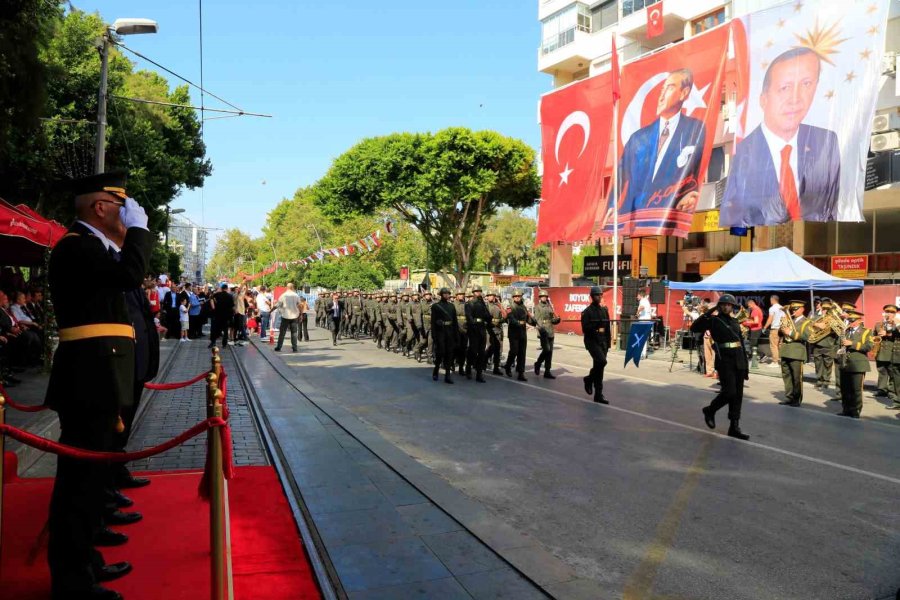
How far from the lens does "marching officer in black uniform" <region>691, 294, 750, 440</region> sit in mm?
7973

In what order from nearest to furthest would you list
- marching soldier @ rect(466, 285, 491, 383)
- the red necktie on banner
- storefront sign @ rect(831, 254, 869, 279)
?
marching soldier @ rect(466, 285, 491, 383), the red necktie on banner, storefront sign @ rect(831, 254, 869, 279)

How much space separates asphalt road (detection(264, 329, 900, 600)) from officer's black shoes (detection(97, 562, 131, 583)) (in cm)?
249

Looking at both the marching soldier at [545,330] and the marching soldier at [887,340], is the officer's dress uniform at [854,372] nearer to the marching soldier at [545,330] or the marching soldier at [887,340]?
the marching soldier at [887,340]

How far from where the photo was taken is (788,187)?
66.0ft

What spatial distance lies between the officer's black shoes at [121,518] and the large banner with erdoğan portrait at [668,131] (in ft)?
70.3

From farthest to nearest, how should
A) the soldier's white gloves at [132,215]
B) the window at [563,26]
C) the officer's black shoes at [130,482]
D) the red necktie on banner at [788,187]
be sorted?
the window at [563,26] → the red necktie on banner at [788,187] → the officer's black shoes at [130,482] → the soldier's white gloves at [132,215]

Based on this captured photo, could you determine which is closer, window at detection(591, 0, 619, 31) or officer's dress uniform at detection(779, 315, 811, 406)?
officer's dress uniform at detection(779, 315, 811, 406)

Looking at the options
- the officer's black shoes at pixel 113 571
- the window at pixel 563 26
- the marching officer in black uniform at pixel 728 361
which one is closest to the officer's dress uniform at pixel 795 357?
the marching officer in black uniform at pixel 728 361

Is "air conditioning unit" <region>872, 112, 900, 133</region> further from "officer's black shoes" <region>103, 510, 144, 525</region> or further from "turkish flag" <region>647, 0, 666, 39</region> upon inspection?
"officer's black shoes" <region>103, 510, 144, 525</region>

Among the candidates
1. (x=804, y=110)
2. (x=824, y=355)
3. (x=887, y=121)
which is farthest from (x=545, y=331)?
(x=887, y=121)

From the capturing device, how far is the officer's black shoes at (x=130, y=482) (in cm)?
489

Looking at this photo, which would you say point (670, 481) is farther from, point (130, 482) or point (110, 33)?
point (110, 33)

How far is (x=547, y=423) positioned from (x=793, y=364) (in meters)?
4.76

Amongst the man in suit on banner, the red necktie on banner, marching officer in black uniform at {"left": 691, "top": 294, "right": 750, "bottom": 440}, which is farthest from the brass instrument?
the man in suit on banner
